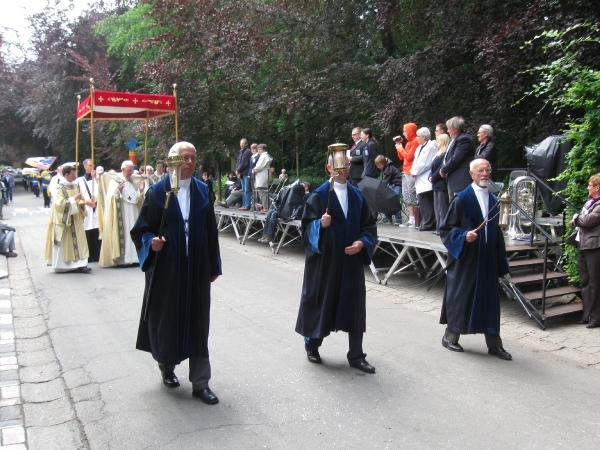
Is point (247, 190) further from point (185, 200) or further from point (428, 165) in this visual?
point (185, 200)

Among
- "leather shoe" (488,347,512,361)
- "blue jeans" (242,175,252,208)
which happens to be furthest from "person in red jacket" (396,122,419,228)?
"blue jeans" (242,175,252,208)

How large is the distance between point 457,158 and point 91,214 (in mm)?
6785

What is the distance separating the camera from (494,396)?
4832mm

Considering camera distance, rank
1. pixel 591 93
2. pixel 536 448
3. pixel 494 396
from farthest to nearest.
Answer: pixel 591 93
pixel 494 396
pixel 536 448

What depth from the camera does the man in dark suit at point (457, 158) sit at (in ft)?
29.3

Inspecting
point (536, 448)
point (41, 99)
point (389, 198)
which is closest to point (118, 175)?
point (389, 198)

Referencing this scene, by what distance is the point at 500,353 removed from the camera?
5.82m

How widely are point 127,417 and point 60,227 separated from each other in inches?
268

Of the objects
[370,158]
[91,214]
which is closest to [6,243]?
[91,214]

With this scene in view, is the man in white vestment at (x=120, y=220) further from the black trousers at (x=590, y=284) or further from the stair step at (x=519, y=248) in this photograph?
the black trousers at (x=590, y=284)

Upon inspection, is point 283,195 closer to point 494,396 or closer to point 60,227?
point 60,227

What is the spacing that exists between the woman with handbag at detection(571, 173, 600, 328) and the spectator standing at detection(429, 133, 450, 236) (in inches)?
102

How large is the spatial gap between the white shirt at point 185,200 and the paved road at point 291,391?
1350mm

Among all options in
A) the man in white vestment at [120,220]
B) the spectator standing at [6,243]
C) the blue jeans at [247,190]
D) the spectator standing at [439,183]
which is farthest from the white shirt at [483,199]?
the spectator standing at [6,243]
